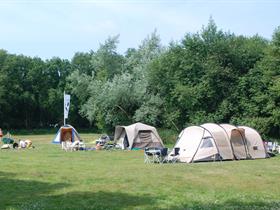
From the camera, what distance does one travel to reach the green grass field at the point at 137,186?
895cm

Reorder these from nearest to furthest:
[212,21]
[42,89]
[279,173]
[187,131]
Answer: [279,173] → [187,131] → [212,21] → [42,89]

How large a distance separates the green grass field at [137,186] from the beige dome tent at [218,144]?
1344 millimetres

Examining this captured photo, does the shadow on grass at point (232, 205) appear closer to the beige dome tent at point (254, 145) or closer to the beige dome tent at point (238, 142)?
the beige dome tent at point (238, 142)

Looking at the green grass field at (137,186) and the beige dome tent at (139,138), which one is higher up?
the beige dome tent at (139,138)

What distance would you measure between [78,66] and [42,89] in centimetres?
709

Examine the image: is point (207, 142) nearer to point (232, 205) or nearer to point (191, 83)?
point (232, 205)

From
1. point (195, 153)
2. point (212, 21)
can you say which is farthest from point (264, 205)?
point (212, 21)

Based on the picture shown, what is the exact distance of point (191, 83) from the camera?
31.1 m

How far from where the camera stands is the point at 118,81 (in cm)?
3612

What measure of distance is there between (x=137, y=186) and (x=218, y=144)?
315 inches

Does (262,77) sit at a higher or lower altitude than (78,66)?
lower

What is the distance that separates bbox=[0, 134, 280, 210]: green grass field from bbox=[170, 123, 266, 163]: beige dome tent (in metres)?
1.34

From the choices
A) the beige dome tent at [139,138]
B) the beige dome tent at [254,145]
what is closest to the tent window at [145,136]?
the beige dome tent at [139,138]

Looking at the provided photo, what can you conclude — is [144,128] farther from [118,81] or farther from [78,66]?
[78,66]
